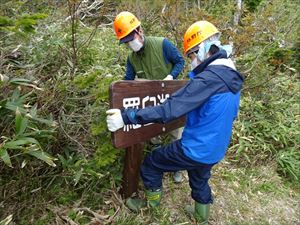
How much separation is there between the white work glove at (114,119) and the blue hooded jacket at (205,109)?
4cm

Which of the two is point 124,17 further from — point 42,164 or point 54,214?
point 54,214

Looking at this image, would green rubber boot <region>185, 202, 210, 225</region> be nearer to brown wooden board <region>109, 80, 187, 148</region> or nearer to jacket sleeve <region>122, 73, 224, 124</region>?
brown wooden board <region>109, 80, 187, 148</region>

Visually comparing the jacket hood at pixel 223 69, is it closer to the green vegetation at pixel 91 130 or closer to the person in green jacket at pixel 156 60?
the green vegetation at pixel 91 130

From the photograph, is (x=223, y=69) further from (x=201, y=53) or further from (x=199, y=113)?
(x=199, y=113)

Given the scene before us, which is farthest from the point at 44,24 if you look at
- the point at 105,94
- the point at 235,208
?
the point at 235,208

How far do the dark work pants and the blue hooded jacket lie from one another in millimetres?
92

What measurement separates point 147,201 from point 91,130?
0.97 m

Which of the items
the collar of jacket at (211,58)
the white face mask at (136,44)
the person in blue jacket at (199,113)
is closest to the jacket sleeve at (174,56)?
the white face mask at (136,44)

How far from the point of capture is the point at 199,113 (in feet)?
9.46

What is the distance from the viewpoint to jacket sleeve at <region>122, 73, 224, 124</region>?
2.58 metres

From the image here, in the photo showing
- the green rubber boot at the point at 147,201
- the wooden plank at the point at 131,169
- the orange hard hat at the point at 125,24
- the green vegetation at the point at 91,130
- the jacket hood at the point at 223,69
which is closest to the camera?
the jacket hood at the point at 223,69

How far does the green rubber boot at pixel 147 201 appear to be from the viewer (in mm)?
3340

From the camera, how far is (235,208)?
4.03 meters

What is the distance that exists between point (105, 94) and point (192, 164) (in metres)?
0.98
